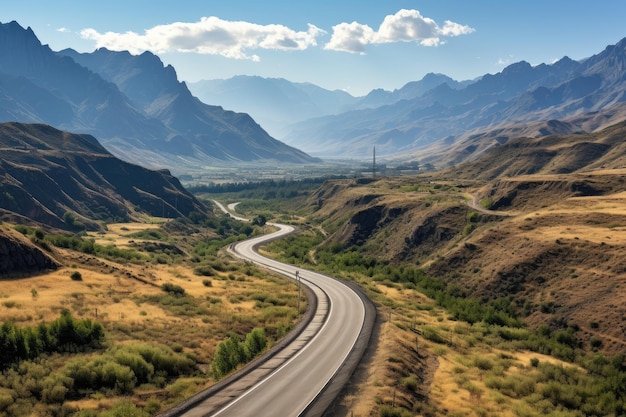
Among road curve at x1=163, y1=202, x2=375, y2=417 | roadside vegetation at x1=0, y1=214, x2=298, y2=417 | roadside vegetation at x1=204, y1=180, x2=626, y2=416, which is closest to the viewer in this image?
road curve at x1=163, y1=202, x2=375, y2=417

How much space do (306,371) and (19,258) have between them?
137ft

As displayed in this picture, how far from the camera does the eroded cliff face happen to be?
53.9 meters

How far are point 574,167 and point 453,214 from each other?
387 feet

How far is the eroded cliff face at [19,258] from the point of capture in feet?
177

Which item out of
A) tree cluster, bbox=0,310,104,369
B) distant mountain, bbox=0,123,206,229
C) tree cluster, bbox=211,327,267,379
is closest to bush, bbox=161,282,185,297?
tree cluster, bbox=0,310,104,369

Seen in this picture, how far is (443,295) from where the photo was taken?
6988 centimetres

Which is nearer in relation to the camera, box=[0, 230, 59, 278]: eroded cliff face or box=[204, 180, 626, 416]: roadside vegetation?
box=[204, 180, 626, 416]: roadside vegetation

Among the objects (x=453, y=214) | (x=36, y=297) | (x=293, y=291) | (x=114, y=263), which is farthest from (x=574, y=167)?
(x=36, y=297)

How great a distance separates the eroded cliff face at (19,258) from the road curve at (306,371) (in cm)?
3524

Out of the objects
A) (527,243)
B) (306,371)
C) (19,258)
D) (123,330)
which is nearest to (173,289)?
(123,330)

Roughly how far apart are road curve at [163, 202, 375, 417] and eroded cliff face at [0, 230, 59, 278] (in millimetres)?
35239

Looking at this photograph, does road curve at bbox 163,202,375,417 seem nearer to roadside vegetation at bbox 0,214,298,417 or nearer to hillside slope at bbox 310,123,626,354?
roadside vegetation at bbox 0,214,298,417

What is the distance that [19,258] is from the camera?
55.5 m

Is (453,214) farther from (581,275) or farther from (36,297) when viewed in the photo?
(36,297)
